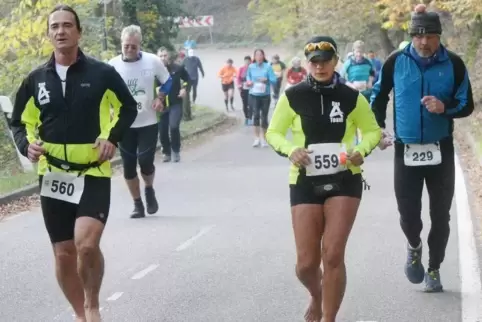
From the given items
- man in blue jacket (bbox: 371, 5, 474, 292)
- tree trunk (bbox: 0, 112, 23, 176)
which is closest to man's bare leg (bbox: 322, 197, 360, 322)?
man in blue jacket (bbox: 371, 5, 474, 292)

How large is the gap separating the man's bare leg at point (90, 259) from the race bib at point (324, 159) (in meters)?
1.33

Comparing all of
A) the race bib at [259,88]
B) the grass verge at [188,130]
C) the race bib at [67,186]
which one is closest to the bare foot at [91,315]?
the race bib at [67,186]

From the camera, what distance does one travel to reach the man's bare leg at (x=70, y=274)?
6523mm

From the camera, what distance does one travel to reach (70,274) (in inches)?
258

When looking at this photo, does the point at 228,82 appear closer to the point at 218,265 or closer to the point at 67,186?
the point at 218,265

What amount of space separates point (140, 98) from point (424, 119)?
466cm

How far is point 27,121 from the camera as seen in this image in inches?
257

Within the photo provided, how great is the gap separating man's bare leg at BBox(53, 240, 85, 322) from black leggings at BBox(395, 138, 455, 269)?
8.43 feet

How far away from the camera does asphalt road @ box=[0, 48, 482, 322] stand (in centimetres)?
750

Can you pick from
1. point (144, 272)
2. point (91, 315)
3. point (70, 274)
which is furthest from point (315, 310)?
Result: point (144, 272)

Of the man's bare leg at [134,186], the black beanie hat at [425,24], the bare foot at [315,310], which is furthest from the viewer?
the man's bare leg at [134,186]

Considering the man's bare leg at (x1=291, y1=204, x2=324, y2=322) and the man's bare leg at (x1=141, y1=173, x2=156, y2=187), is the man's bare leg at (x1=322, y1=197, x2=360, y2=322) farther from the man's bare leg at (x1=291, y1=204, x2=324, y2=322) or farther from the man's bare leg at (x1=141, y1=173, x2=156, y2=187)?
the man's bare leg at (x1=141, y1=173, x2=156, y2=187)

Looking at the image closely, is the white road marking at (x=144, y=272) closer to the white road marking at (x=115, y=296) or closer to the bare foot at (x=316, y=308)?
the white road marking at (x=115, y=296)

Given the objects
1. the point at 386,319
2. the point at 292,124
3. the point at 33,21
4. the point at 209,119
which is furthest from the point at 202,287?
the point at 209,119
